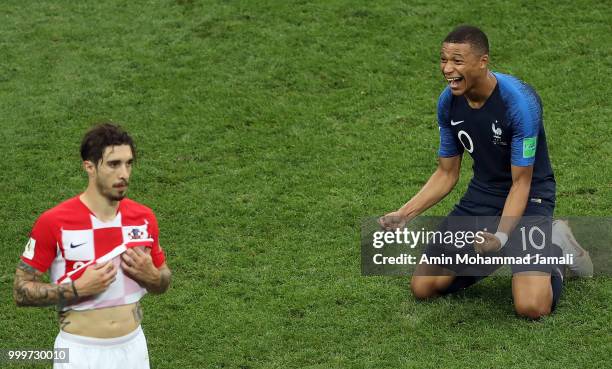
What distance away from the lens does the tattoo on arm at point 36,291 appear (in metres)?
5.30

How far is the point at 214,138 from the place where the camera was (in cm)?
1048

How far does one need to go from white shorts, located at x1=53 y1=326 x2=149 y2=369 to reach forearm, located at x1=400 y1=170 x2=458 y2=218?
2721 millimetres

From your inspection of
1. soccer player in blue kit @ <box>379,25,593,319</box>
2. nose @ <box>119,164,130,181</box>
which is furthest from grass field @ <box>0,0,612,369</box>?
nose @ <box>119,164,130,181</box>

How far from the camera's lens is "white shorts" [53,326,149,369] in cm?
540

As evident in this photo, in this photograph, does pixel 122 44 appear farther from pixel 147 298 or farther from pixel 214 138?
pixel 147 298

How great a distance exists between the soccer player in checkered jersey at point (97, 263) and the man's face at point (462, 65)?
102 inches

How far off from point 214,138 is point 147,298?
2898 millimetres

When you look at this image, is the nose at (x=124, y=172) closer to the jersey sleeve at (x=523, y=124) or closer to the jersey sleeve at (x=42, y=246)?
the jersey sleeve at (x=42, y=246)

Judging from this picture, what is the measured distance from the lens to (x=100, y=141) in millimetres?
5395

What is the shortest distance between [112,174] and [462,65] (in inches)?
110

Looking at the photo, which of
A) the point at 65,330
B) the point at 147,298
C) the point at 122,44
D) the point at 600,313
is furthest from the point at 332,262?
the point at 122,44

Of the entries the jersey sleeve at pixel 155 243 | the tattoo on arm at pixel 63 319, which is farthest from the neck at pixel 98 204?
the tattoo on arm at pixel 63 319

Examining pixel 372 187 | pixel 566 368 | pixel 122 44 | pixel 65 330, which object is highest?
pixel 122 44

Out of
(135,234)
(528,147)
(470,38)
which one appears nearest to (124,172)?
(135,234)
